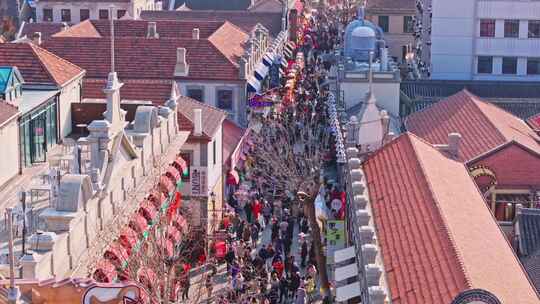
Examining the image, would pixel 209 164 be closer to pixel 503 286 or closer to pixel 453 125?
pixel 453 125

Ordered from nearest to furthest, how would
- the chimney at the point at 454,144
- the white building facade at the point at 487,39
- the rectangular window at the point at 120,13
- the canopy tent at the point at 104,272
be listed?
1. the canopy tent at the point at 104,272
2. the chimney at the point at 454,144
3. the white building facade at the point at 487,39
4. the rectangular window at the point at 120,13

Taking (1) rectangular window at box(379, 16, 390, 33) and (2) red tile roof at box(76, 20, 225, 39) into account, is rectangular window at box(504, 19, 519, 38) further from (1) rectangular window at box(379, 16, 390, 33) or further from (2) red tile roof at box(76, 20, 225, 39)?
(1) rectangular window at box(379, 16, 390, 33)

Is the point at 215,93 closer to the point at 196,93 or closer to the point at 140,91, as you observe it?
the point at 196,93

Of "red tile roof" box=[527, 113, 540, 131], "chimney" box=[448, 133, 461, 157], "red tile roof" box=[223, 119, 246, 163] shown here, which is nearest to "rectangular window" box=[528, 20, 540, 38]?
"red tile roof" box=[527, 113, 540, 131]

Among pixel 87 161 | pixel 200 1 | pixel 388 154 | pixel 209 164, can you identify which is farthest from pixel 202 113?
pixel 200 1

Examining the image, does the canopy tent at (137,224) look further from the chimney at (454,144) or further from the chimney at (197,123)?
the chimney at (454,144)

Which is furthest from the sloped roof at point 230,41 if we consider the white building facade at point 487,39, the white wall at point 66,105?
the white wall at point 66,105
